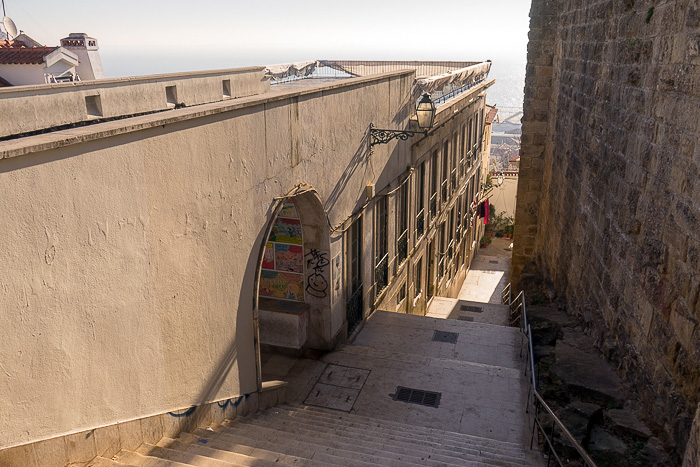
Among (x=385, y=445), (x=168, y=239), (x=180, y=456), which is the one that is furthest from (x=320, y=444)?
(x=168, y=239)

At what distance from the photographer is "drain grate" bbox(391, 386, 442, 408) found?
8.30 m

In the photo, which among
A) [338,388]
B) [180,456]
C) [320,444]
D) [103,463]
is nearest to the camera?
[103,463]

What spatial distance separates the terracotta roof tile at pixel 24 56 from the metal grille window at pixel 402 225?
851cm

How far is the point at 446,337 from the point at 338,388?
9.82 ft

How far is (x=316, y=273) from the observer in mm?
9250

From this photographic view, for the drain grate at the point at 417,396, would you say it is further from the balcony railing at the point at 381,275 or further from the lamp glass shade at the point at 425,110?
the lamp glass shade at the point at 425,110

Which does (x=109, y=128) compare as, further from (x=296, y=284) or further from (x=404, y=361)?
(x=404, y=361)

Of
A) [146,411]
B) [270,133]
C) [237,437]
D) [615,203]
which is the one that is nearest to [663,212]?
[615,203]

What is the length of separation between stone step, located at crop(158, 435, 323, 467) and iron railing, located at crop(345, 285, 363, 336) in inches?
187

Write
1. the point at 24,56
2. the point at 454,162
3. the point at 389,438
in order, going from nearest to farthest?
the point at 389,438, the point at 24,56, the point at 454,162

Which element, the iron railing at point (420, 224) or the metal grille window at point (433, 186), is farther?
the metal grille window at point (433, 186)

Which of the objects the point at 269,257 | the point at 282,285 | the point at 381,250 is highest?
the point at 269,257

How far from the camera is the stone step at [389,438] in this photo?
634cm

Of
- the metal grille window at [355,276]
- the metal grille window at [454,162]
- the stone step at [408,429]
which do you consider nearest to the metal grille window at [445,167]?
the metal grille window at [454,162]
